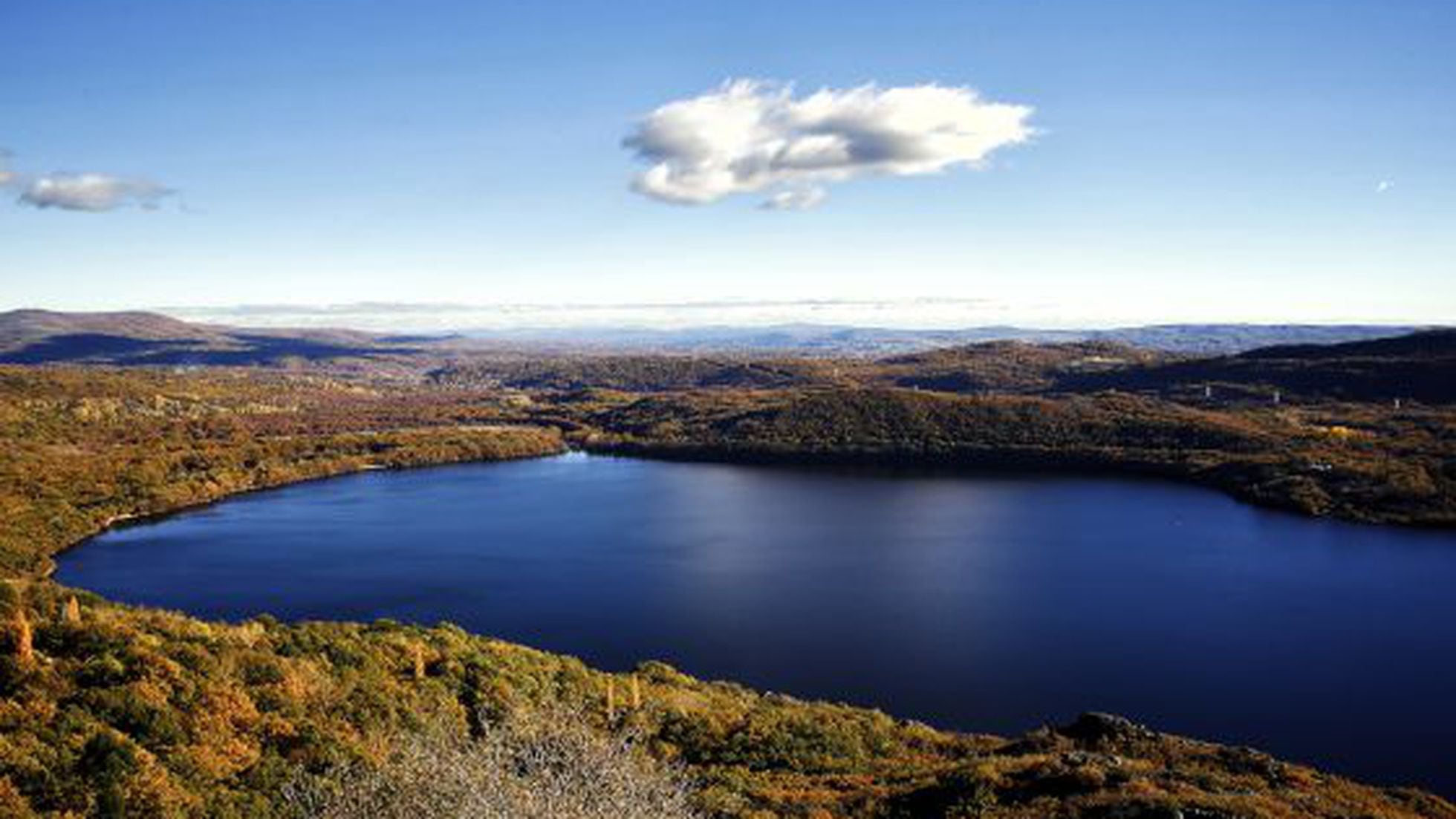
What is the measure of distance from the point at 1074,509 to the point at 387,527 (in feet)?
187

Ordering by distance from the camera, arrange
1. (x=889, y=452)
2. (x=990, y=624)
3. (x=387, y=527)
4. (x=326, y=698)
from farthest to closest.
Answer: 1. (x=889, y=452)
2. (x=387, y=527)
3. (x=990, y=624)
4. (x=326, y=698)

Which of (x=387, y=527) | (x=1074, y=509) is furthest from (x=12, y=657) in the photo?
(x=1074, y=509)

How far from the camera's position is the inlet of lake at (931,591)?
38125 millimetres

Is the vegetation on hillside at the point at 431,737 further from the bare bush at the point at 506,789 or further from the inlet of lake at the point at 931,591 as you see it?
the inlet of lake at the point at 931,591

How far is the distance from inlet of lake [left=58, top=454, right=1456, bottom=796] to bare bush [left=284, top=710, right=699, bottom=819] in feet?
87.8

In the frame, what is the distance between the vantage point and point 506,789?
1062cm

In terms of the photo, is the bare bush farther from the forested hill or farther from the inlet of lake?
the forested hill

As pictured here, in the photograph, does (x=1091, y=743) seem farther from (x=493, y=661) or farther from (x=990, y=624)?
(x=990, y=624)

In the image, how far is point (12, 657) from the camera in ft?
58.7

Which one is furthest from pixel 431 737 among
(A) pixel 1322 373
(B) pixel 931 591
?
(A) pixel 1322 373

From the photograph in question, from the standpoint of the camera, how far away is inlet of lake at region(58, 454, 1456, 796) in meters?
38.1

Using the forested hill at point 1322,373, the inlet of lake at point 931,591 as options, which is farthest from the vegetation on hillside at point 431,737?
the forested hill at point 1322,373

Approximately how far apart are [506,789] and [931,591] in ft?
152

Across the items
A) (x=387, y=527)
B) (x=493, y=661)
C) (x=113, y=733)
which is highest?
(x=113, y=733)
